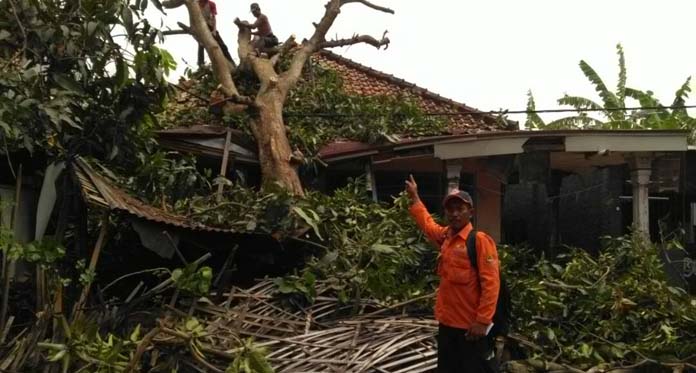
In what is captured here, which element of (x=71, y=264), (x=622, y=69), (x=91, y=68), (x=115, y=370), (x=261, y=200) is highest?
(x=622, y=69)

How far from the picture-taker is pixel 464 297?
5.51 metres

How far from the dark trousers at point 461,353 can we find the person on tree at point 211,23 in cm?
890

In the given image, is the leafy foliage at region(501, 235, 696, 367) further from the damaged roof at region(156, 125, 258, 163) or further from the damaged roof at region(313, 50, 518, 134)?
the damaged roof at region(313, 50, 518, 134)

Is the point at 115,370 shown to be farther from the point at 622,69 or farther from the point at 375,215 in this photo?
the point at 622,69

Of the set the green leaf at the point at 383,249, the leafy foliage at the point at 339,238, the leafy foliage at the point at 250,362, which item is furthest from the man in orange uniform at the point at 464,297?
the green leaf at the point at 383,249

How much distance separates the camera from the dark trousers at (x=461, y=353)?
5.53 m

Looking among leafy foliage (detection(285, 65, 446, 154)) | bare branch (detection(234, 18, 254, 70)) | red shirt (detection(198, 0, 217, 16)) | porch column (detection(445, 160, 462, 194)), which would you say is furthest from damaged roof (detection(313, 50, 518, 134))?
porch column (detection(445, 160, 462, 194))

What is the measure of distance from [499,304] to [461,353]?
45cm

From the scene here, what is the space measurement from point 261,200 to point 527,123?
35.3ft

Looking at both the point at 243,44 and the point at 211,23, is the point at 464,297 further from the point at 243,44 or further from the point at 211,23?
the point at 211,23

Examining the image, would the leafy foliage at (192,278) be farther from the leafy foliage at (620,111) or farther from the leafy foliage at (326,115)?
the leafy foliage at (620,111)

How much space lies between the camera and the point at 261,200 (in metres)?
8.19

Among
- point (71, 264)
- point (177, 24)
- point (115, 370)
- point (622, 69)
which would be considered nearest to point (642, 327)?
point (115, 370)

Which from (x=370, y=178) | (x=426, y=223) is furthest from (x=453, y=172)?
(x=426, y=223)
